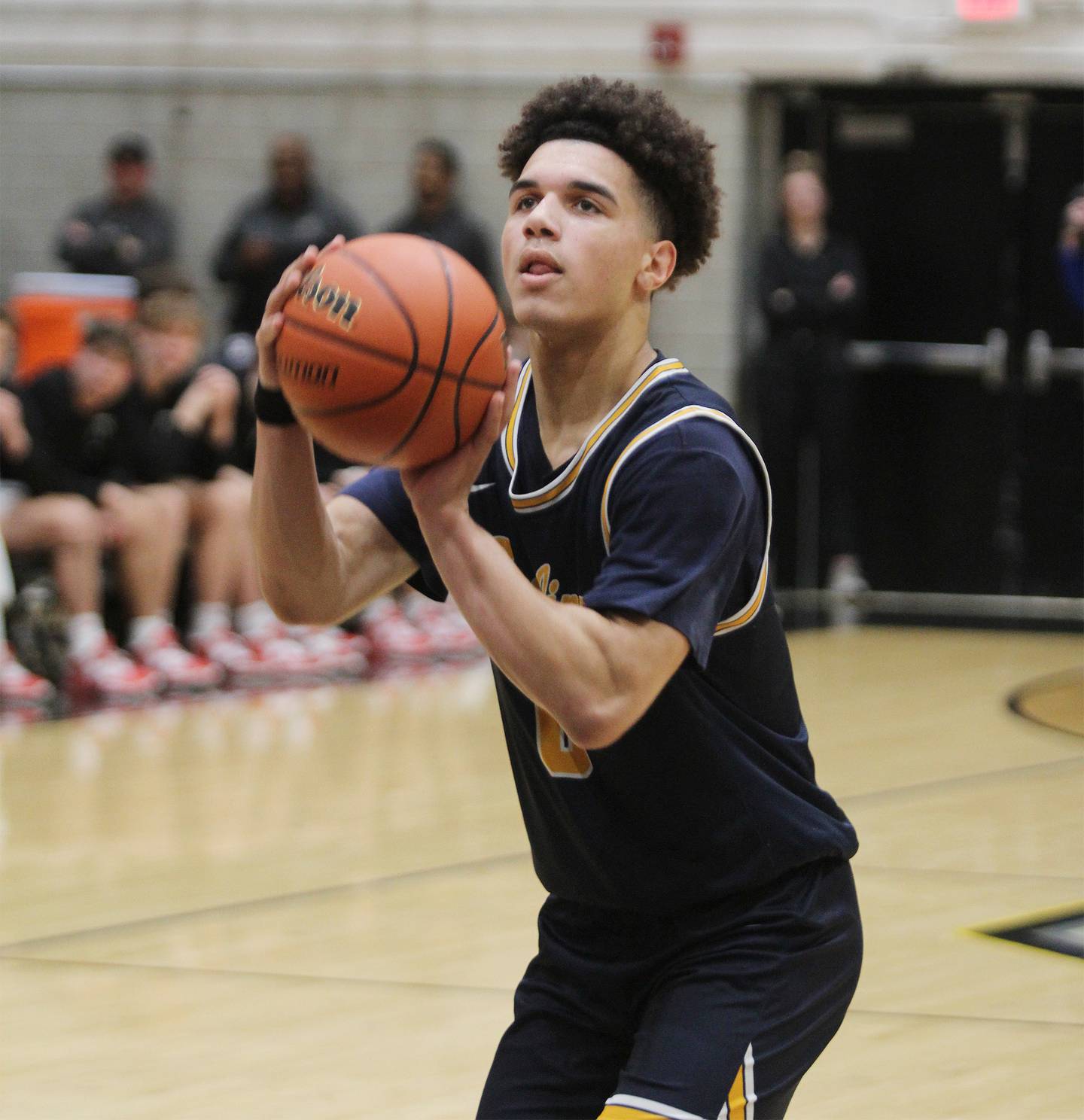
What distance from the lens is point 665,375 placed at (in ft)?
7.08

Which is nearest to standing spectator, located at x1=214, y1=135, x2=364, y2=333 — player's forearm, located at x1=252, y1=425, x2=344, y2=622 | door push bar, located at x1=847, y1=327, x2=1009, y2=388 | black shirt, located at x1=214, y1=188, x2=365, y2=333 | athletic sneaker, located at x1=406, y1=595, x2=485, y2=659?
black shirt, located at x1=214, y1=188, x2=365, y2=333

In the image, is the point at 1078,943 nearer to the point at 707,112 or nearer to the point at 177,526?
the point at 177,526

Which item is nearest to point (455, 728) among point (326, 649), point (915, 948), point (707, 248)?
point (326, 649)

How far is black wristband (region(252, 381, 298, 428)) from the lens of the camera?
212 centimetres

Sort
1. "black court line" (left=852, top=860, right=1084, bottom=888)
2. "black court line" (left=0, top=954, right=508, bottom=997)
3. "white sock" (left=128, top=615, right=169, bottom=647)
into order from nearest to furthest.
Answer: "black court line" (left=0, top=954, right=508, bottom=997) → "black court line" (left=852, top=860, right=1084, bottom=888) → "white sock" (left=128, top=615, right=169, bottom=647)

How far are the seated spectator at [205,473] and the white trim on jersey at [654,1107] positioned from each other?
17.9ft

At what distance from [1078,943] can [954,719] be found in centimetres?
271

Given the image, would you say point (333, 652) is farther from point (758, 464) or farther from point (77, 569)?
point (758, 464)

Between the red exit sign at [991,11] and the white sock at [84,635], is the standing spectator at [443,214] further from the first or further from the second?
the white sock at [84,635]

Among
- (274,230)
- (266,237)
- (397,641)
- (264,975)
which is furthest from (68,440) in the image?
(264,975)

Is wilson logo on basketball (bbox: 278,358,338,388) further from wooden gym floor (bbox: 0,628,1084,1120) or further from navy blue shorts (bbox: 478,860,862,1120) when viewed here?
wooden gym floor (bbox: 0,628,1084,1120)

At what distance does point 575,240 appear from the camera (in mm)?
2088

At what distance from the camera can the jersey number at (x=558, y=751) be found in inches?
84.5

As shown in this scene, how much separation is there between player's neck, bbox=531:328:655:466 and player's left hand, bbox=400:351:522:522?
0.66 ft
